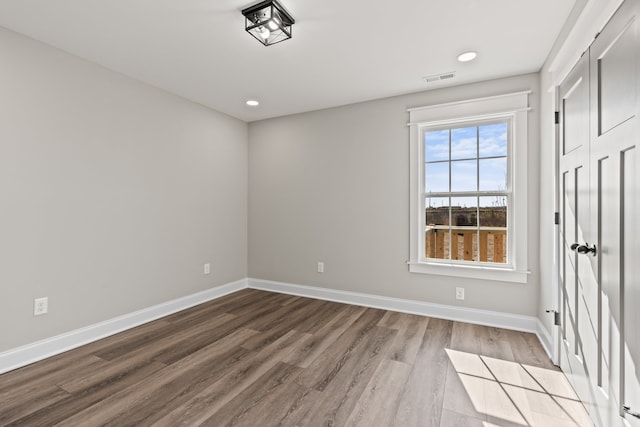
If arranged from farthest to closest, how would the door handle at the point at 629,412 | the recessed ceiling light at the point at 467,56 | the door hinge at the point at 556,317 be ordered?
the recessed ceiling light at the point at 467,56 < the door hinge at the point at 556,317 < the door handle at the point at 629,412

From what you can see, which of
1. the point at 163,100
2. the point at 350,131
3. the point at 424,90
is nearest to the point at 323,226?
the point at 350,131

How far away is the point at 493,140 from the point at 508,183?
1.55ft

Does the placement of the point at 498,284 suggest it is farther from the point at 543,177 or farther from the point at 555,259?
the point at 543,177

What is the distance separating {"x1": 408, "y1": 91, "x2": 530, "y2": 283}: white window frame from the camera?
2924mm

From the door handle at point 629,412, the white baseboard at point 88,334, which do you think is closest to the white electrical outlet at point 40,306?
the white baseboard at point 88,334

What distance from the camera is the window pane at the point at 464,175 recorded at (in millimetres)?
3197

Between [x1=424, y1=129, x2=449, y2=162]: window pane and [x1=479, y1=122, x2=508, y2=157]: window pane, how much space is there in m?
0.34

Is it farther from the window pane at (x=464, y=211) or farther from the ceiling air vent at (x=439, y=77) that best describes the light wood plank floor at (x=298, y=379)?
the ceiling air vent at (x=439, y=77)

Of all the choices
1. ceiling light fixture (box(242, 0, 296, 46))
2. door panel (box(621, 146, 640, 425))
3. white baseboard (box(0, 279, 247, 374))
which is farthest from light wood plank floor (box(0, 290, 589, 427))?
ceiling light fixture (box(242, 0, 296, 46))

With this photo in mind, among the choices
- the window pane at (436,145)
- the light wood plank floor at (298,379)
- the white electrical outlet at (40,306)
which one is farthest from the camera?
the window pane at (436,145)

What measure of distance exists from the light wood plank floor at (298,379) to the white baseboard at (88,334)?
92mm

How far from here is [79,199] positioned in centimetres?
263

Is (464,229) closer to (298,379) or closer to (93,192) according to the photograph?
(298,379)

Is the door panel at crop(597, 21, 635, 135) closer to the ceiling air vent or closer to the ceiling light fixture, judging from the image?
the ceiling air vent
